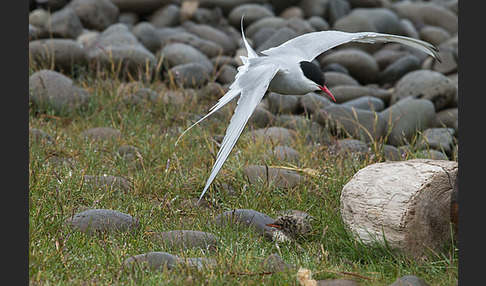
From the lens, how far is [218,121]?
5.61 m

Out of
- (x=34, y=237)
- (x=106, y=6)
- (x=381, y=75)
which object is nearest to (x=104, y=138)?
(x=34, y=237)

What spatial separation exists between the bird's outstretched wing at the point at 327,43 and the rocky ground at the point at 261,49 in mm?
755

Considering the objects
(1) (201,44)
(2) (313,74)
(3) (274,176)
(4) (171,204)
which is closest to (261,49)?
(1) (201,44)

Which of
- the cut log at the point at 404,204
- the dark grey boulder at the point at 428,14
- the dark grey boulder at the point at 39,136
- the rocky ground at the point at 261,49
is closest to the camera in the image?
the cut log at the point at 404,204

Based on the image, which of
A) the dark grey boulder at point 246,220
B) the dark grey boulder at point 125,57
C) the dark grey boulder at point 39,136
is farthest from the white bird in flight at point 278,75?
the dark grey boulder at point 125,57

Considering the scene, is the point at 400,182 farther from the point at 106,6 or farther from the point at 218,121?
the point at 106,6

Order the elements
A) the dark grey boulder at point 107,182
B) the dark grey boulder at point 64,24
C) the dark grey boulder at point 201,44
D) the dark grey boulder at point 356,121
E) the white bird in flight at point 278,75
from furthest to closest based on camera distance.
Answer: the dark grey boulder at point 201,44
the dark grey boulder at point 64,24
the dark grey boulder at point 356,121
the dark grey boulder at point 107,182
the white bird in flight at point 278,75

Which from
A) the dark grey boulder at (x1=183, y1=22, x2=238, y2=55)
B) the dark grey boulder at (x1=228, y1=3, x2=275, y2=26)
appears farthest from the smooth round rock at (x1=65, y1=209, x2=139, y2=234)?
the dark grey boulder at (x1=228, y1=3, x2=275, y2=26)

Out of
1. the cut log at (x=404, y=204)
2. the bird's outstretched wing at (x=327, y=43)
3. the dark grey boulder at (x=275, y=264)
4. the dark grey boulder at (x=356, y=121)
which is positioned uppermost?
the bird's outstretched wing at (x=327, y=43)

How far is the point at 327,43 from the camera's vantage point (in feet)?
12.6

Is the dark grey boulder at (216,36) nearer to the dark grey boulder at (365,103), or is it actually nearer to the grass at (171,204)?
the dark grey boulder at (365,103)

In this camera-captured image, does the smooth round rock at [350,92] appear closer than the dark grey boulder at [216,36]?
Yes

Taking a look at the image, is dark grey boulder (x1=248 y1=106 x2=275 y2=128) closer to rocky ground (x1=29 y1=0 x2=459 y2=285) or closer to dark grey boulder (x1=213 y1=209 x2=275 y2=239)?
rocky ground (x1=29 y1=0 x2=459 y2=285)

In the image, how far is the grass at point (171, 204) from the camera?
291 cm
